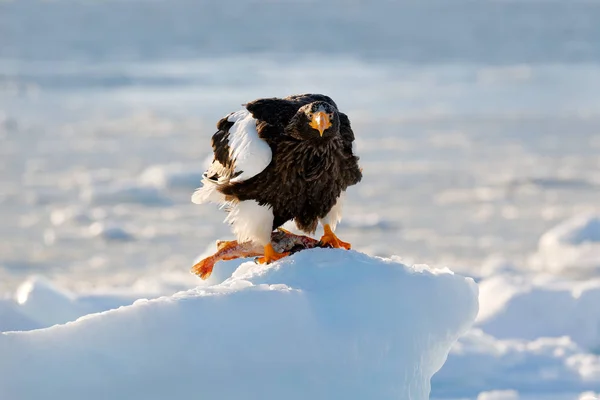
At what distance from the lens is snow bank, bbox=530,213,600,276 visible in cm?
843

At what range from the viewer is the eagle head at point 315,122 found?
409 cm

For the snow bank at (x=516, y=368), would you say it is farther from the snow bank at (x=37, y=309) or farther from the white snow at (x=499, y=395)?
the snow bank at (x=37, y=309)

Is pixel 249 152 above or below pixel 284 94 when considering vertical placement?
below

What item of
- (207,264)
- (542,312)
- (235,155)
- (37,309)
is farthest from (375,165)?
(235,155)

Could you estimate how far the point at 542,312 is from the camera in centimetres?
700

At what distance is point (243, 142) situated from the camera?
4.33m

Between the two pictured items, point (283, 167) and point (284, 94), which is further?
point (284, 94)

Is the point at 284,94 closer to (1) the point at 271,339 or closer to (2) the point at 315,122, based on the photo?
(2) the point at 315,122

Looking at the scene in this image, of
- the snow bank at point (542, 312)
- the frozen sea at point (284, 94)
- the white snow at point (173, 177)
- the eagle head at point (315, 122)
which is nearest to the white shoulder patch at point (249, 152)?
the eagle head at point (315, 122)

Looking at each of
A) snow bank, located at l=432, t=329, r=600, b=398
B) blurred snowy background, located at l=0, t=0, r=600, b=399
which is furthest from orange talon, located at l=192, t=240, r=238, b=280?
snow bank, located at l=432, t=329, r=600, b=398

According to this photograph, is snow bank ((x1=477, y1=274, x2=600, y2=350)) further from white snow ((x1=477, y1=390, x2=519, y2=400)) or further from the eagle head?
the eagle head

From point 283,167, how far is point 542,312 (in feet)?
10.2

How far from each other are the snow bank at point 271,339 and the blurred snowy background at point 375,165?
2.08 m

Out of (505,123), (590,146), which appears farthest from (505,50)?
(590,146)
